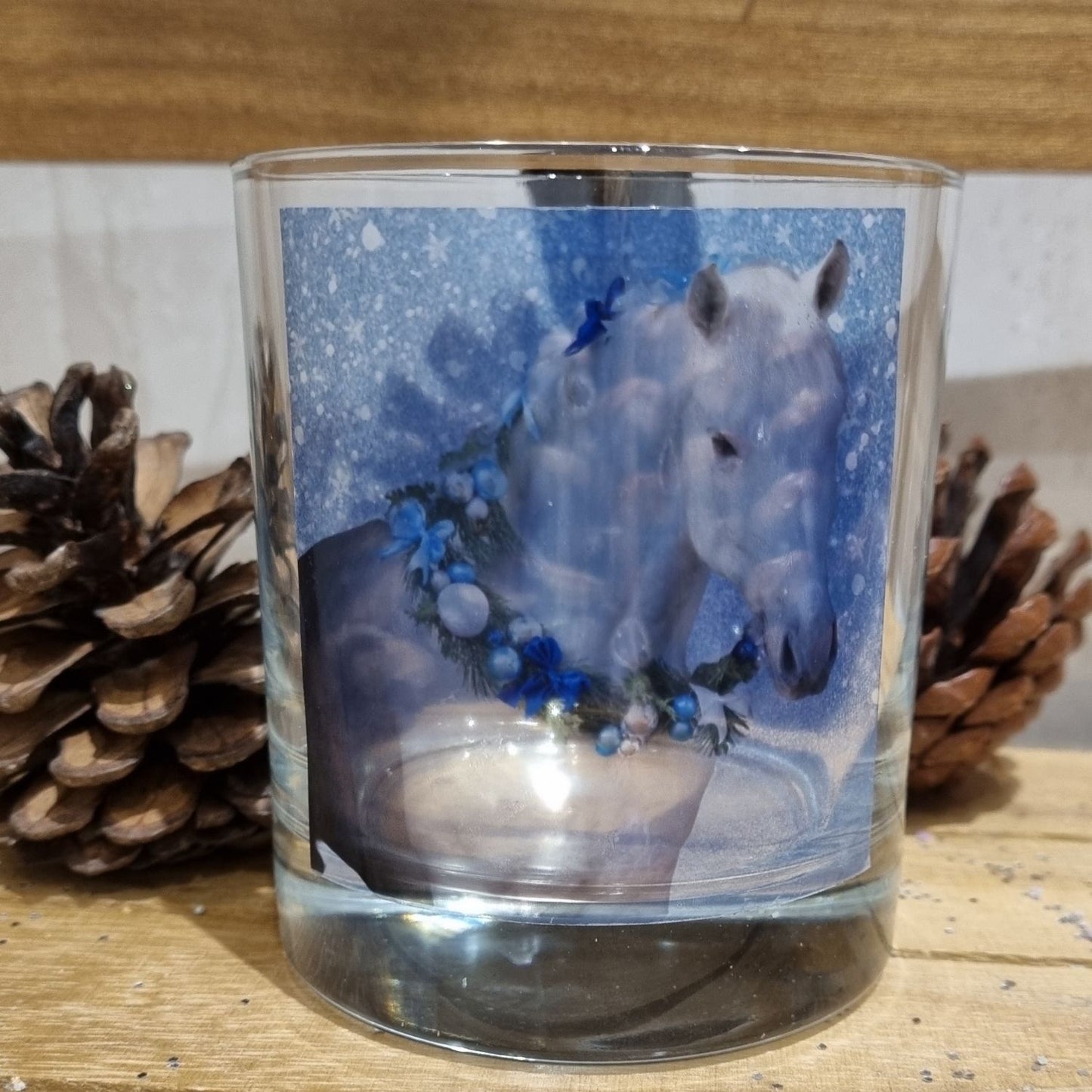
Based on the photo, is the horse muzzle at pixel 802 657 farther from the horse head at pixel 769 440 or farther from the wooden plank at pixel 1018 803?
the wooden plank at pixel 1018 803

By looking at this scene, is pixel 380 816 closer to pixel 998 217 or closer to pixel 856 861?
pixel 856 861

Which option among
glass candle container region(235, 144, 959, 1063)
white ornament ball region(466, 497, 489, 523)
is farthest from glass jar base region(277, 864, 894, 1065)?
white ornament ball region(466, 497, 489, 523)

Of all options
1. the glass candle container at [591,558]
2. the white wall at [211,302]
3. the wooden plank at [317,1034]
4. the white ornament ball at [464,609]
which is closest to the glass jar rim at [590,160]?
the glass candle container at [591,558]

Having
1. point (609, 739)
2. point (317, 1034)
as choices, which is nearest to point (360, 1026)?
point (317, 1034)

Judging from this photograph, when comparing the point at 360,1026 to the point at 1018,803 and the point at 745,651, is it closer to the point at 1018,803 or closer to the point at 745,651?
the point at 745,651

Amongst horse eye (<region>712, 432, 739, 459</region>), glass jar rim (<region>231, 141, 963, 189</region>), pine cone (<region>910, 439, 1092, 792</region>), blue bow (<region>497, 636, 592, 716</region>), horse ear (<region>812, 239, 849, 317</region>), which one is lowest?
pine cone (<region>910, 439, 1092, 792</region>)

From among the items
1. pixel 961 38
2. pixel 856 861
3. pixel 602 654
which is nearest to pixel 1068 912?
pixel 856 861

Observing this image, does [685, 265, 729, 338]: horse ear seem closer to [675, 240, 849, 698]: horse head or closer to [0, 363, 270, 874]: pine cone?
[675, 240, 849, 698]: horse head
